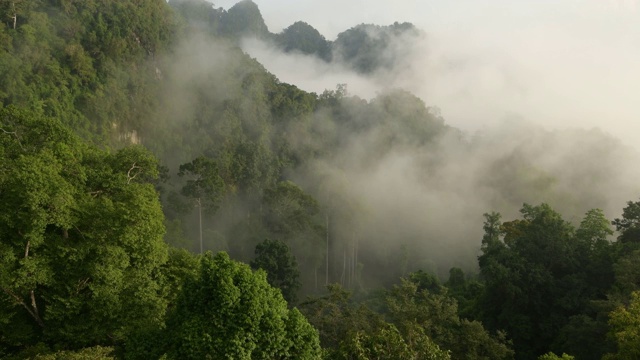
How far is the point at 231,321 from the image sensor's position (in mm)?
9836

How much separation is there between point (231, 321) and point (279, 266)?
23.2 metres

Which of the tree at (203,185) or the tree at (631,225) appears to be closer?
the tree at (631,225)

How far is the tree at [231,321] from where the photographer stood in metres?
9.69

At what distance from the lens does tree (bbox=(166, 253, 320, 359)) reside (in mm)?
9688

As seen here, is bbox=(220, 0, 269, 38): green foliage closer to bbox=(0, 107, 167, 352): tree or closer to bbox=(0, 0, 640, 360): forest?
bbox=(0, 0, 640, 360): forest

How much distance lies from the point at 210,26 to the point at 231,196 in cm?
5381

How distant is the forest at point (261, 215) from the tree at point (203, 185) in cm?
19

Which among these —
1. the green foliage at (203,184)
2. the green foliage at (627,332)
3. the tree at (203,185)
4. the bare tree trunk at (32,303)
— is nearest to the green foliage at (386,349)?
the green foliage at (627,332)

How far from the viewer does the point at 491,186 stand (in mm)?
61500

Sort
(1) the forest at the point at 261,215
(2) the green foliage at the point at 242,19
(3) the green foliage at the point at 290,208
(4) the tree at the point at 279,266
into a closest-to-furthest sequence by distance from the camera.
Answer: (1) the forest at the point at 261,215, (4) the tree at the point at 279,266, (3) the green foliage at the point at 290,208, (2) the green foliage at the point at 242,19

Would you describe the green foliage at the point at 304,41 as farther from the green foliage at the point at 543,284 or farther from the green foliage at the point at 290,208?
the green foliage at the point at 543,284

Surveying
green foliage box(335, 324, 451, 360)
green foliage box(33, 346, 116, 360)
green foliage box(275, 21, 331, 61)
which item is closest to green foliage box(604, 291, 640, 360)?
green foliage box(335, 324, 451, 360)

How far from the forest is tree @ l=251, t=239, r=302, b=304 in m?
0.16

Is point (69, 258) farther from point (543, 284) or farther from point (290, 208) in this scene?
point (290, 208)
